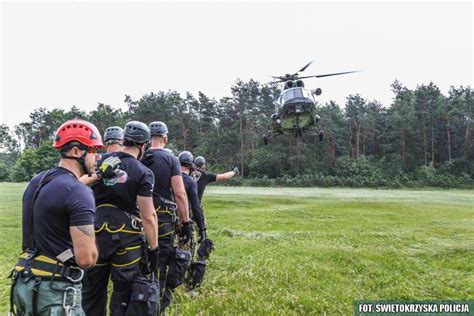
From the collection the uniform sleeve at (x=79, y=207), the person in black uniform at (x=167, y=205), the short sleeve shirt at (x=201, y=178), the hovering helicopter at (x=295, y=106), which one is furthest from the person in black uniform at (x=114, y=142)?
the hovering helicopter at (x=295, y=106)

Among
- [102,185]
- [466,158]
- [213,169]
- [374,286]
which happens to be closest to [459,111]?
[466,158]

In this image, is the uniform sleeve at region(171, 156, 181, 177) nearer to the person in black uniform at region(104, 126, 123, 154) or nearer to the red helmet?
the person in black uniform at region(104, 126, 123, 154)

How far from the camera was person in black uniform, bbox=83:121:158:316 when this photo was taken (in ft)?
13.9

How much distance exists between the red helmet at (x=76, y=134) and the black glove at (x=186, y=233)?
2.87m

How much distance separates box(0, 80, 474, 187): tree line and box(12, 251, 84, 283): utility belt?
59.0m

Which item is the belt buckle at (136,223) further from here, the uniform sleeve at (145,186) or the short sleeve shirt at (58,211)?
the short sleeve shirt at (58,211)

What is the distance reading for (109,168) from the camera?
4.09m

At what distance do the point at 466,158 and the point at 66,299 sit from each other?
73.1 m

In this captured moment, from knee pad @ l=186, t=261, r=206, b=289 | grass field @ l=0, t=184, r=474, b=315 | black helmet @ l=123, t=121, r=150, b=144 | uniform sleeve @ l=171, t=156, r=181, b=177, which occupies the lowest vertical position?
grass field @ l=0, t=184, r=474, b=315

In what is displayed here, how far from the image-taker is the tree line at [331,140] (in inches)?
2547

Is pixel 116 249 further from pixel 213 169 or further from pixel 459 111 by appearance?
pixel 459 111

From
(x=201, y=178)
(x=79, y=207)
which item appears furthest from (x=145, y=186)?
(x=201, y=178)

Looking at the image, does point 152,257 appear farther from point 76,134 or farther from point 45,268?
point 76,134

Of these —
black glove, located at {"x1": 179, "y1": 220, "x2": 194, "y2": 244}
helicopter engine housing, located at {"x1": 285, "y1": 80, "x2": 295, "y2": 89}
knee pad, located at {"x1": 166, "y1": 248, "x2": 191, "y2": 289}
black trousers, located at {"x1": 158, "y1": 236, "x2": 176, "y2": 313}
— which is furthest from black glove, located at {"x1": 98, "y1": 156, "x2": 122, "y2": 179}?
helicopter engine housing, located at {"x1": 285, "y1": 80, "x2": 295, "y2": 89}
